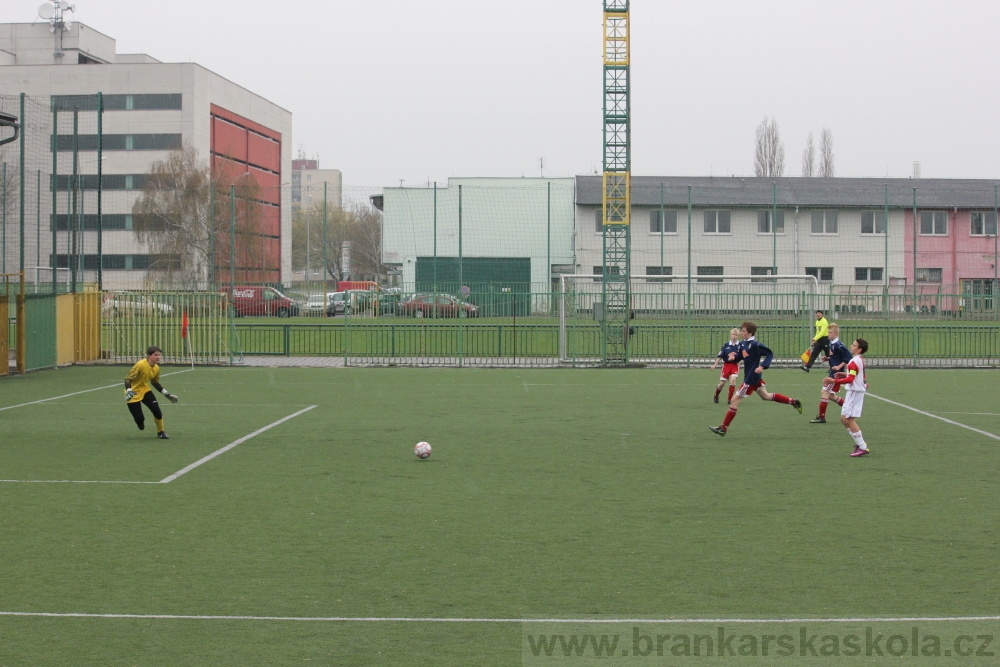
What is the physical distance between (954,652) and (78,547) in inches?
262

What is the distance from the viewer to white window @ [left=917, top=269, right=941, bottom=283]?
53.6 metres

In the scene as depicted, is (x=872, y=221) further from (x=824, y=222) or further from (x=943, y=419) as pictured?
(x=943, y=419)

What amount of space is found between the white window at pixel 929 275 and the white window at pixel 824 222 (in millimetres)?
5024

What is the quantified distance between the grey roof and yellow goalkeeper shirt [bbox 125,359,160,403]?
3798 cm

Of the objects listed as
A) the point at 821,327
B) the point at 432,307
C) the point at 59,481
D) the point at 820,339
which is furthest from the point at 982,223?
the point at 59,481

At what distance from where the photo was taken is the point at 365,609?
7477 millimetres

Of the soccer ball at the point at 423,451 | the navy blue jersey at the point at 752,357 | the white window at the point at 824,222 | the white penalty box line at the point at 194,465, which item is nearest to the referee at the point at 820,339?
the navy blue jersey at the point at 752,357

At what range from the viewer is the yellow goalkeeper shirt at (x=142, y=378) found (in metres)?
15.5

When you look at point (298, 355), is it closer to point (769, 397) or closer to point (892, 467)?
point (769, 397)

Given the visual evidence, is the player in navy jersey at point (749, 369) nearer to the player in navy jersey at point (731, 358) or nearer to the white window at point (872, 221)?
the player in navy jersey at point (731, 358)

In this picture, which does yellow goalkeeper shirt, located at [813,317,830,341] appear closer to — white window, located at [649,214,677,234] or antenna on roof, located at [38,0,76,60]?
white window, located at [649,214,677,234]

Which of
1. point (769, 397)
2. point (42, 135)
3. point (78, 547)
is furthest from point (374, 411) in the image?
point (42, 135)

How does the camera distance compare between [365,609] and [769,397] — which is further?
[769,397]

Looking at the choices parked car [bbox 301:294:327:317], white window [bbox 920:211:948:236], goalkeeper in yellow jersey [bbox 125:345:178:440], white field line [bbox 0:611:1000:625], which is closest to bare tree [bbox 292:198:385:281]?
parked car [bbox 301:294:327:317]
